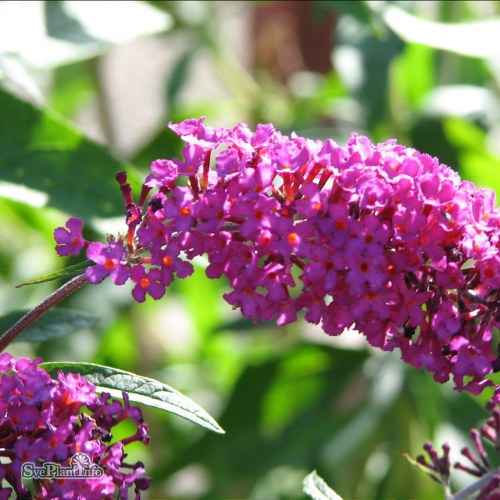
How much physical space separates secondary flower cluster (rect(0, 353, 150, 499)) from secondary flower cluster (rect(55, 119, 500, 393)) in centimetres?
8

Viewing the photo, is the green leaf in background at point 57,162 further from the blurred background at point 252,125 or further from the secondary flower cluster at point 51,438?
the secondary flower cluster at point 51,438

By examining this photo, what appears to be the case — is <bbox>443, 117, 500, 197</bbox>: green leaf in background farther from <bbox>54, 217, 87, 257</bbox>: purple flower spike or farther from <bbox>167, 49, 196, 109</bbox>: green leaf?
<bbox>54, 217, 87, 257</bbox>: purple flower spike

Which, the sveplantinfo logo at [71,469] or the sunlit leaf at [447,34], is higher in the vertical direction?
the sunlit leaf at [447,34]

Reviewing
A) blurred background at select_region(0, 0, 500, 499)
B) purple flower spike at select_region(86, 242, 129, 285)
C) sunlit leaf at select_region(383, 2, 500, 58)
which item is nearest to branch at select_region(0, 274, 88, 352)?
purple flower spike at select_region(86, 242, 129, 285)

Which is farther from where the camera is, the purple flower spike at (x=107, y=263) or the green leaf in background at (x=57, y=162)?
the green leaf in background at (x=57, y=162)

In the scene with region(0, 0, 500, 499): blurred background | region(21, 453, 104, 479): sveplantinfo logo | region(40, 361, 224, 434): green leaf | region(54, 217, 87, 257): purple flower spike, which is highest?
region(54, 217, 87, 257): purple flower spike

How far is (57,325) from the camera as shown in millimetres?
804

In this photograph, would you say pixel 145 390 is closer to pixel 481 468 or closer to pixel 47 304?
pixel 47 304

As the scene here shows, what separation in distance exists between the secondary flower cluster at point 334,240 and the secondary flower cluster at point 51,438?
0.27 feet

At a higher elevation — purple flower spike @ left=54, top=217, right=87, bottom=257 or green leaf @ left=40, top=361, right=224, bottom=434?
purple flower spike @ left=54, top=217, right=87, bottom=257

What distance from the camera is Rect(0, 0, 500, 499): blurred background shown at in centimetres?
100

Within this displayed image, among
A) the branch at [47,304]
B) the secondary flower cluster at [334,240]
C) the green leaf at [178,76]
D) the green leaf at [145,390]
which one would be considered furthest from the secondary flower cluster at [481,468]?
the green leaf at [178,76]

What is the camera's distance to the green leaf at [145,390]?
663mm

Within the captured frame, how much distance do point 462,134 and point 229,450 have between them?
56 centimetres
